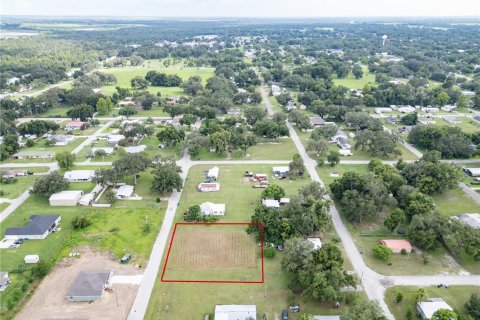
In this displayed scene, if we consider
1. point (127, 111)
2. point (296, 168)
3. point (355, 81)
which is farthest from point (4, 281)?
point (355, 81)

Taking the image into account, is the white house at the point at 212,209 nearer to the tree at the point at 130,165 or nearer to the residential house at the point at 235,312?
the tree at the point at 130,165

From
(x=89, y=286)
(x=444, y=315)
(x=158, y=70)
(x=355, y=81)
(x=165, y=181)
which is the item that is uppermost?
(x=444, y=315)

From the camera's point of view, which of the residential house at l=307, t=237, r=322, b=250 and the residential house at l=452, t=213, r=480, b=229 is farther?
the residential house at l=452, t=213, r=480, b=229

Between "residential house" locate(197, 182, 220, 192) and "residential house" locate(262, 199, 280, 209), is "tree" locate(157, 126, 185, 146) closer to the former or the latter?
"residential house" locate(197, 182, 220, 192)

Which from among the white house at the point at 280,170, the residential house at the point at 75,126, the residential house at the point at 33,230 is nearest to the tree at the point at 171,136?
the white house at the point at 280,170

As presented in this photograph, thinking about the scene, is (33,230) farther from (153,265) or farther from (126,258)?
(153,265)

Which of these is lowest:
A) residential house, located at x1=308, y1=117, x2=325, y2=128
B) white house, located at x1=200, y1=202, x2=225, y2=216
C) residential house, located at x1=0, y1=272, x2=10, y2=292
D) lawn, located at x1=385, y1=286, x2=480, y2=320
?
residential house, located at x1=308, y1=117, x2=325, y2=128

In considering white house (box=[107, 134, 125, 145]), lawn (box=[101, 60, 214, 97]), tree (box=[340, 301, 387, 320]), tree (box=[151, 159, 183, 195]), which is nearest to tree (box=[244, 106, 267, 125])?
white house (box=[107, 134, 125, 145])
